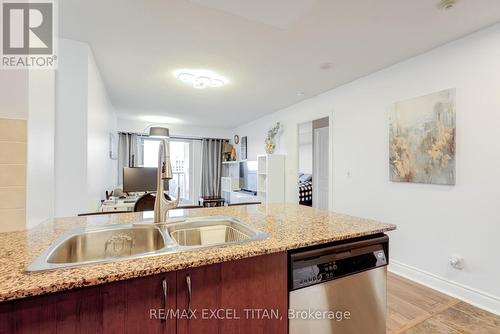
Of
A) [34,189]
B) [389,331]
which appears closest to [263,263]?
[34,189]

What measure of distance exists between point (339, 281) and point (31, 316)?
3.81ft

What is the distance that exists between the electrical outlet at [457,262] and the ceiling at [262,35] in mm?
2002

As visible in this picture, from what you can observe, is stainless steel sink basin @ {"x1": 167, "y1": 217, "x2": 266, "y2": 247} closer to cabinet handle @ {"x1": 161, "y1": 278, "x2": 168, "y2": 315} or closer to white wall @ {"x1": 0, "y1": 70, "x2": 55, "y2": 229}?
cabinet handle @ {"x1": 161, "y1": 278, "x2": 168, "y2": 315}

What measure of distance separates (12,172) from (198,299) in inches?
41.6

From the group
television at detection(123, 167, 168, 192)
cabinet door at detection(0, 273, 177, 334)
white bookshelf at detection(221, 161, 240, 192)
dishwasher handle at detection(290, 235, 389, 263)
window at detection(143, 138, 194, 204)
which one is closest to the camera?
cabinet door at detection(0, 273, 177, 334)

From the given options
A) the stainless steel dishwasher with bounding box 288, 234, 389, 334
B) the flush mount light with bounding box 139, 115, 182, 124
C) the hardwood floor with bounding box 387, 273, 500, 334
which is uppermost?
the flush mount light with bounding box 139, 115, 182, 124

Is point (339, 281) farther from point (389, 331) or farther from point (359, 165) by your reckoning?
point (359, 165)

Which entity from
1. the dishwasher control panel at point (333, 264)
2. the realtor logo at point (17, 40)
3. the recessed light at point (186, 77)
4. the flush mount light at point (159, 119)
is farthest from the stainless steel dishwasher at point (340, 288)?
the flush mount light at point (159, 119)

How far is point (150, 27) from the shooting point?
1974mm

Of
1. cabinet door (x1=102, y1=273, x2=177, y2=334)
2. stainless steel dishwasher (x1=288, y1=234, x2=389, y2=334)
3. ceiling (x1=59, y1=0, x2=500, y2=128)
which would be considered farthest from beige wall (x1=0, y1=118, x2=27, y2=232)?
stainless steel dishwasher (x1=288, y1=234, x2=389, y2=334)

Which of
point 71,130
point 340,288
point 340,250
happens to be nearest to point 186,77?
point 71,130

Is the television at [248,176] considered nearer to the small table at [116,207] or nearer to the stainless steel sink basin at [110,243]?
the small table at [116,207]

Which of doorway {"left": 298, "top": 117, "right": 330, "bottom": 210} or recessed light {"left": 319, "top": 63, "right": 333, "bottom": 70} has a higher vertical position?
recessed light {"left": 319, "top": 63, "right": 333, "bottom": 70}

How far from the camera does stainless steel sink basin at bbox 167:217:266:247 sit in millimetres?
1315
